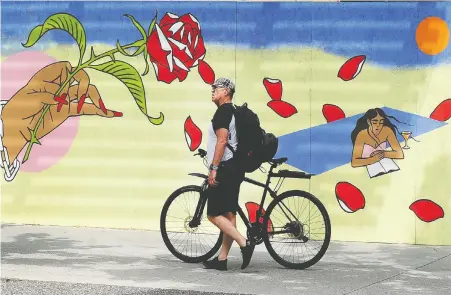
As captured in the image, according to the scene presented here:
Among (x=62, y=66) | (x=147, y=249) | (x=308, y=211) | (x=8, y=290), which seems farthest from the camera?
(x=62, y=66)

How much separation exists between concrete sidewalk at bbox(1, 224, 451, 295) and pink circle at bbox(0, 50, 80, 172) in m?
1.11

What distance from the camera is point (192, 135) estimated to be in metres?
12.1

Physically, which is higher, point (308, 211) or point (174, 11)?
point (174, 11)

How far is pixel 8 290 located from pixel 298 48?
15.7ft

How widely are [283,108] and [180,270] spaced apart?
2897 millimetres

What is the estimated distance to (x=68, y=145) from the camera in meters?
12.5

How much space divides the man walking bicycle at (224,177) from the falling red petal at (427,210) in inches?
101

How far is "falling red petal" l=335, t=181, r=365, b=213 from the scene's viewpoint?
1152 centimetres

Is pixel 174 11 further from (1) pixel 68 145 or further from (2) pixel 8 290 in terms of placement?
(2) pixel 8 290

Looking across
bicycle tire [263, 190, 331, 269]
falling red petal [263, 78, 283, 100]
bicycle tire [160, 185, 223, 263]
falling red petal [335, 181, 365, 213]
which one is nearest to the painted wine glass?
falling red petal [335, 181, 365, 213]

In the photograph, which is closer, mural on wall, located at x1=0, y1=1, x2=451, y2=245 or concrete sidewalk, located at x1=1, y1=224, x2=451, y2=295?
concrete sidewalk, located at x1=1, y1=224, x2=451, y2=295

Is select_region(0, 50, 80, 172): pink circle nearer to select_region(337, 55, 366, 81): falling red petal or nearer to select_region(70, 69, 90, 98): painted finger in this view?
select_region(70, 69, 90, 98): painted finger

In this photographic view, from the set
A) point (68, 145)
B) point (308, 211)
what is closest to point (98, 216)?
point (68, 145)

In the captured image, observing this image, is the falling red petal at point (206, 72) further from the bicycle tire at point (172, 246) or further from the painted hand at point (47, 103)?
the bicycle tire at point (172, 246)
